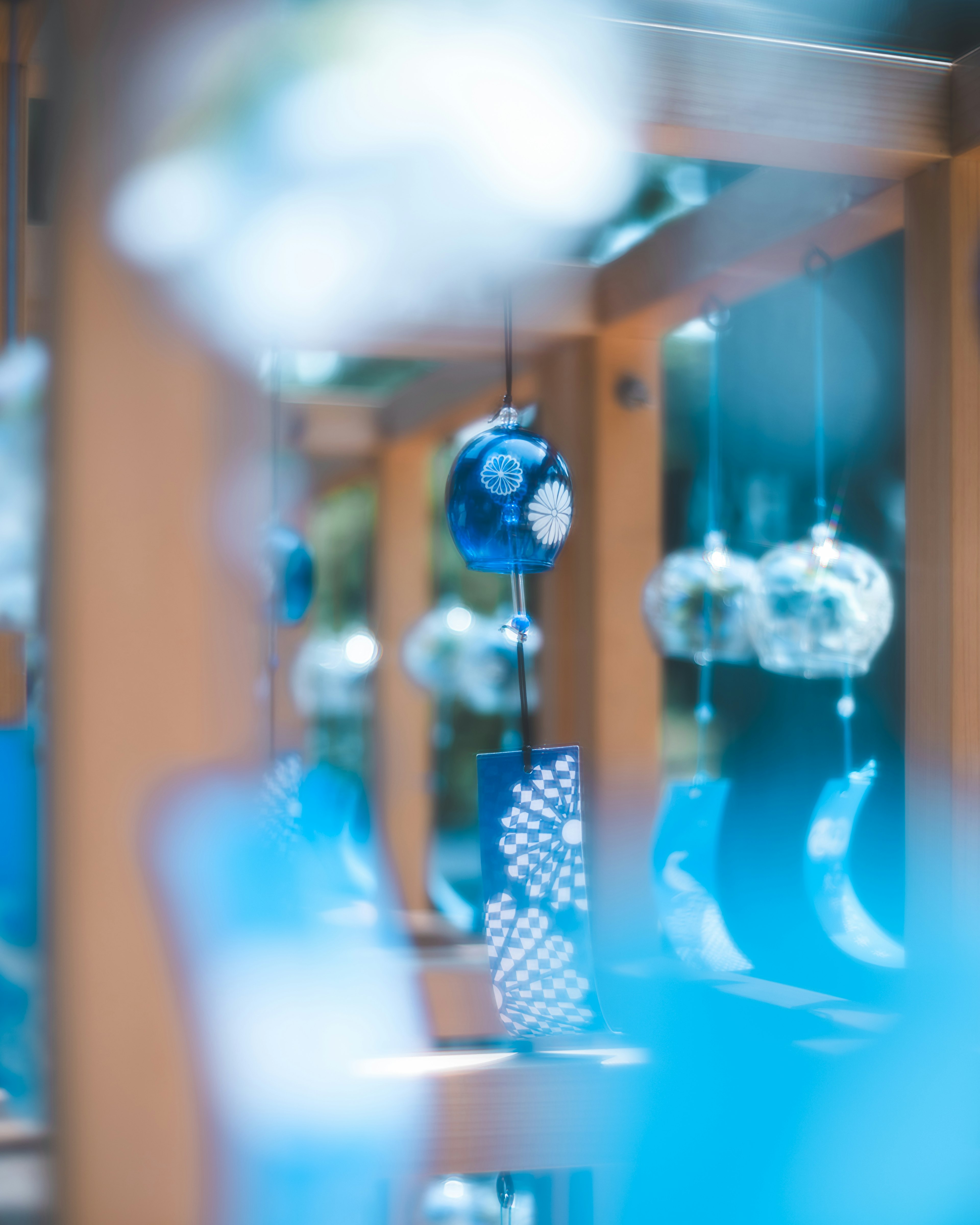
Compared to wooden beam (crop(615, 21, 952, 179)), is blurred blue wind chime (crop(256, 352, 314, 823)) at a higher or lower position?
lower

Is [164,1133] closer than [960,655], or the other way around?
[164,1133]

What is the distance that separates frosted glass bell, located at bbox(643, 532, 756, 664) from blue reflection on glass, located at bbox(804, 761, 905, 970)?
0.36 meters

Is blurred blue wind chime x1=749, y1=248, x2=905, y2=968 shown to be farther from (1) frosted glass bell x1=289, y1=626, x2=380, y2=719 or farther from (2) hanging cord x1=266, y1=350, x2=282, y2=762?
(1) frosted glass bell x1=289, y1=626, x2=380, y2=719

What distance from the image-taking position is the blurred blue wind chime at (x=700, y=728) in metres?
1.90

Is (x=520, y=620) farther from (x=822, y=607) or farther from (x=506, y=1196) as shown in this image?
(x=506, y=1196)

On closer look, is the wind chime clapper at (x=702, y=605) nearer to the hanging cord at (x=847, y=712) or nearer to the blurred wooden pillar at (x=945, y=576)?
the hanging cord at (x=847, y=712)

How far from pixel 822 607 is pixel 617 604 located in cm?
76

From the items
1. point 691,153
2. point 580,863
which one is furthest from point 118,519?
point 691,153

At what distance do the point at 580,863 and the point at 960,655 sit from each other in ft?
1.89

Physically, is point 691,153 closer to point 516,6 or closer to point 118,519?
point 516,6

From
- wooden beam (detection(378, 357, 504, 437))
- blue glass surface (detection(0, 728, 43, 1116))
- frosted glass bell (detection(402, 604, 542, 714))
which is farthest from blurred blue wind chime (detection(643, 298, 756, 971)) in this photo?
blue glass surface (detection(0, 728, 43, 1116))

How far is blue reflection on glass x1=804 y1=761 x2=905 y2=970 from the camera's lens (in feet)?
5.55

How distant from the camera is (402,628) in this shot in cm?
401

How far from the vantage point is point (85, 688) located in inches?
34.1
